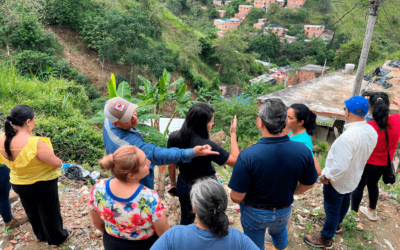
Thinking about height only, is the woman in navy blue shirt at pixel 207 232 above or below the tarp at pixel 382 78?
above

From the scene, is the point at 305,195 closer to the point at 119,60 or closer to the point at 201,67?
the point at 119,60

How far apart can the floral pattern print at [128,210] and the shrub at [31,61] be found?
500 inches

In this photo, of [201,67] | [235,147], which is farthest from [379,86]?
[201,67]

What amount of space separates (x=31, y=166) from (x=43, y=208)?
0.49 metres

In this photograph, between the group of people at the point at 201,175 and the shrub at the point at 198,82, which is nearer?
the group of people at the point at 201,175

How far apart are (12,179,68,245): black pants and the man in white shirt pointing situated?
2.73 metres

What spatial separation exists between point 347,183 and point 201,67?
87.8ft

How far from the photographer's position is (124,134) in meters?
2.18

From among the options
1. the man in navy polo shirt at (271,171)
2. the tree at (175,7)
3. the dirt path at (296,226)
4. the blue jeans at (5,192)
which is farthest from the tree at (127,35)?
the tree at (175,7)

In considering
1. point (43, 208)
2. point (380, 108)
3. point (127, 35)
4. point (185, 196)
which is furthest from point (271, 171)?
point (127, 35)

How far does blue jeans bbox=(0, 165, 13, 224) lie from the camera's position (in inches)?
107

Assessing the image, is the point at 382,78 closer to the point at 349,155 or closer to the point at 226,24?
the point at 349,155

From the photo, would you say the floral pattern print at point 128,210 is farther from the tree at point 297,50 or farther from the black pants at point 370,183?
the tree at point 297,50

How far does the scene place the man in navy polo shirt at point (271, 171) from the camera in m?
1.80
